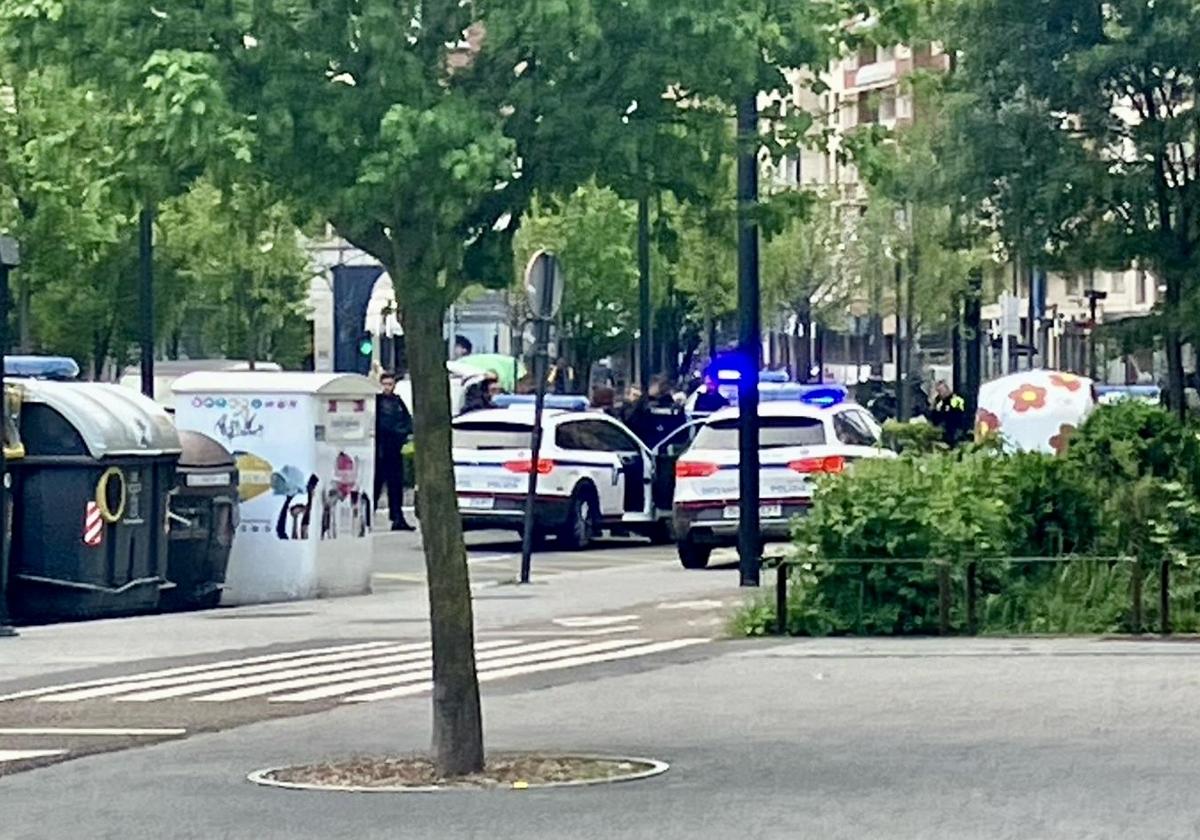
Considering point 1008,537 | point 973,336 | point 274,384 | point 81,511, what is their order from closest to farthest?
point 1008,537 < point 81,511 < point 274,384 < point 973,336

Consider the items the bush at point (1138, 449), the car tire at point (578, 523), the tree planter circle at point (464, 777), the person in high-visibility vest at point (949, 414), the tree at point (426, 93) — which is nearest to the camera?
the tree at point (426, 93)

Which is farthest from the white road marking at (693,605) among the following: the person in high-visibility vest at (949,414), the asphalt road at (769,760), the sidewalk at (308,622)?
the person in high-visibility vest at (949,414)

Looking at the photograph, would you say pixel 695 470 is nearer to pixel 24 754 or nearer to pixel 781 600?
pixel 781 600

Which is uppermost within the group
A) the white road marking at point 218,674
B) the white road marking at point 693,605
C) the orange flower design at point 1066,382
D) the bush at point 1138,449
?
the orange flower design at point 1066,382

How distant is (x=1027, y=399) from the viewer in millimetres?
34969

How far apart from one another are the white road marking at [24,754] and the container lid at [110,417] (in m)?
9.05

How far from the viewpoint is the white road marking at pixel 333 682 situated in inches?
664

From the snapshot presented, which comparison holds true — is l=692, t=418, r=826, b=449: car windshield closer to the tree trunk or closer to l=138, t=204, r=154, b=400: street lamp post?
l=138, t=204, r=154, b=400: street lamp post

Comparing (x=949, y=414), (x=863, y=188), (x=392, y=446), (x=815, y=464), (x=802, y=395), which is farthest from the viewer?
(x=949, y=414)

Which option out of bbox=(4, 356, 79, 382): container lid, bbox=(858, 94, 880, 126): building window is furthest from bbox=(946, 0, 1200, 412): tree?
bbox=(4, 356, 79, 382): container lid

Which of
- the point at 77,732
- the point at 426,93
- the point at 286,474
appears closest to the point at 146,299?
the point at 286,474

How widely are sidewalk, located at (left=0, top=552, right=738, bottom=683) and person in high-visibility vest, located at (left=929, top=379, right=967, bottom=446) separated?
1313cm

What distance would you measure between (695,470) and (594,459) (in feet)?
14.2

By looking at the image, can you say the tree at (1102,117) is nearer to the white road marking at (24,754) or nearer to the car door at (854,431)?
the car door at (854,431)
